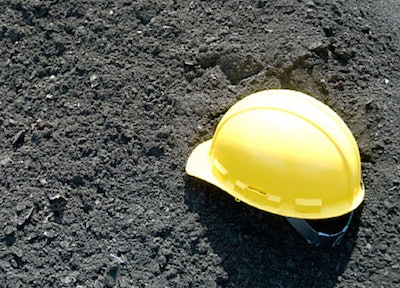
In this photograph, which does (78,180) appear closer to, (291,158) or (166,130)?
(166,130)

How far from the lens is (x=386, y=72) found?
394 centimetres

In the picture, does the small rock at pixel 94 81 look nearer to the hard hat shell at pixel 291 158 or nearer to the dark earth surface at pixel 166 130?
the dark earth surface at pixel 166 130

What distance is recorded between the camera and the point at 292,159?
3.38 meters

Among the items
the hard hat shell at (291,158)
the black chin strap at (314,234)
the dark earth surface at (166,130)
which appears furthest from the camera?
the dark earth surface at (166,130)

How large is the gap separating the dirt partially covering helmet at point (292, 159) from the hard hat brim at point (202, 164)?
61 millimetres

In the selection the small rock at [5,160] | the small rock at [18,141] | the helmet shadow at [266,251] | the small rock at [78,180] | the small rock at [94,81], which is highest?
the small rock at [94,81]

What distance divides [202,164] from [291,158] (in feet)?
1.58

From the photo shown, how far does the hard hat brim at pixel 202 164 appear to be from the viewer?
3633mm

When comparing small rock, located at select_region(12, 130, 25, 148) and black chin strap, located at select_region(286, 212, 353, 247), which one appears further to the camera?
small rock, located at select_region(12, 130, 25, 148)

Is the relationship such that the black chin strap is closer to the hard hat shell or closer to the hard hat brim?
the hard hat shell

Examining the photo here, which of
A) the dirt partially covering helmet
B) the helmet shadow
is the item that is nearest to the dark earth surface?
the helmet shadow

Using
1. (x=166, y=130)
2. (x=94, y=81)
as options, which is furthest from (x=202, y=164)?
(x=94, y=81)

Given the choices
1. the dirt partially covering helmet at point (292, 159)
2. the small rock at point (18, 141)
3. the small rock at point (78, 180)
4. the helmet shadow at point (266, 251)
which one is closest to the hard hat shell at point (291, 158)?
the dirt partially covering helmet at point (292, 159)

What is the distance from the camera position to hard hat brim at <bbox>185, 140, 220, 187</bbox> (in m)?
3.63
